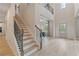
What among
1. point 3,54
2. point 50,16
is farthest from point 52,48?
point 3,54

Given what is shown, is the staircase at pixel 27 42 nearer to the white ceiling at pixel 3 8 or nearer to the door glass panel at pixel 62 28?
the white ceiling at pixel 3 8

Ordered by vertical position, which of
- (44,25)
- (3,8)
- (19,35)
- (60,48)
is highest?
(3,8)

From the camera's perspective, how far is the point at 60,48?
1521mm

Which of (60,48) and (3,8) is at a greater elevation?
(3,8)

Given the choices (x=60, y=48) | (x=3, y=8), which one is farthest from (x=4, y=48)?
(x=60, y=48)

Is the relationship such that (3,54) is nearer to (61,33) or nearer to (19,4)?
(19,4)

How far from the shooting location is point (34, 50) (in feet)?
4.91

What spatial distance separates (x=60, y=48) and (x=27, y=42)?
422 millimetres

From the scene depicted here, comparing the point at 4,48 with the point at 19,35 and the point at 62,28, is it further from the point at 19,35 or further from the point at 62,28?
the point at 62,28

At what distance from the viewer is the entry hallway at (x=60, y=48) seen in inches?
58.4

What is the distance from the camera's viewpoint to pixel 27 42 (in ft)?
4.93

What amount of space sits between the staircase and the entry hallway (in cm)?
8

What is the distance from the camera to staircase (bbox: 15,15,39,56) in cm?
149

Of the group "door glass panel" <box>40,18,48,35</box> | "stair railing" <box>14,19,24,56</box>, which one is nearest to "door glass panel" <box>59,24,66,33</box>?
"door glass panel" <box>40,18,48,35</box>
